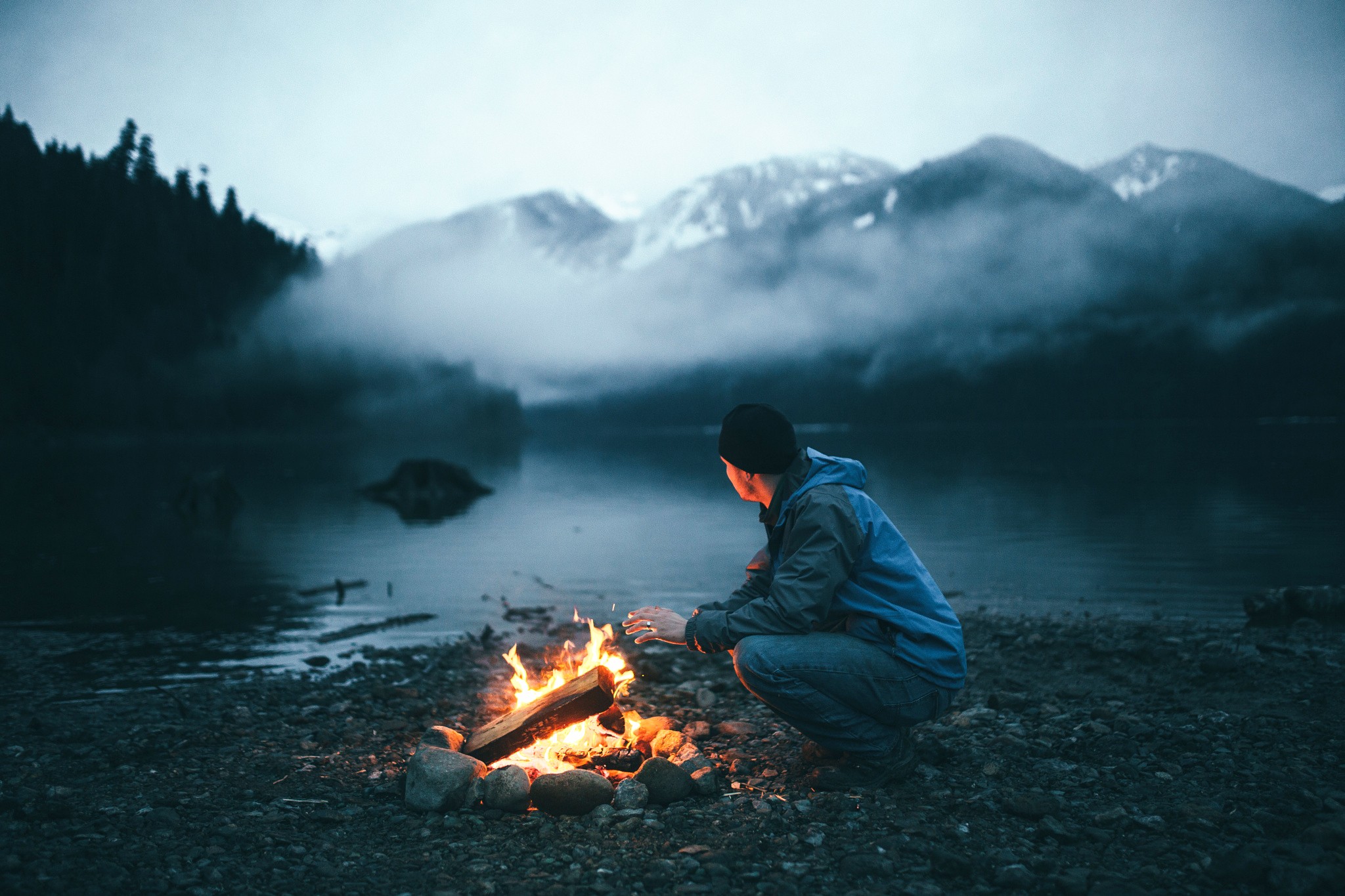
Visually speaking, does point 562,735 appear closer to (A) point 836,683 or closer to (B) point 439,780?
(B) point 439,780

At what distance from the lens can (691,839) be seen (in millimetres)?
5105

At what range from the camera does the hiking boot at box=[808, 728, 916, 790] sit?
5.63 m

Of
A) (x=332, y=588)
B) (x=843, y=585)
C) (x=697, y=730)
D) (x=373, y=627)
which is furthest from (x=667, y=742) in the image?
(x=332, y=588)

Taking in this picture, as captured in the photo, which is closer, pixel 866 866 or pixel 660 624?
pixel 866 866

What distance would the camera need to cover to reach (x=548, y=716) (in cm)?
641

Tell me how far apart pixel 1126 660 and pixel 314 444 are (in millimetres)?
147594

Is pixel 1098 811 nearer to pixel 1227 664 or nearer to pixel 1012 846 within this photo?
pixel 1012 846

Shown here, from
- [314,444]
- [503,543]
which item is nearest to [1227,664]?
[503,543]

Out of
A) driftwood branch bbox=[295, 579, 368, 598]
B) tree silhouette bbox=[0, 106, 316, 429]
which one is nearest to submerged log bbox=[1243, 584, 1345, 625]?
driftwood branch bbox=[295, 579, 368, 598]

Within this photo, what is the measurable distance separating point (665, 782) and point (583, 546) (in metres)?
21.4

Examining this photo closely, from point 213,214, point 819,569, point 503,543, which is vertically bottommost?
point 503,543

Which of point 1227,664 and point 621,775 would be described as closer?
point 621,775

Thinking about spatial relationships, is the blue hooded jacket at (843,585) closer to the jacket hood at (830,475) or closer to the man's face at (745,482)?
the jacket hood at (830,475)

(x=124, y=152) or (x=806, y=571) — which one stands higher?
(x=124, y=152)
